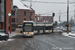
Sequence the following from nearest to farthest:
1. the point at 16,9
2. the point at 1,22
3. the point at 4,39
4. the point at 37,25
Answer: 1. the point at 4,39
2. the point at 37,25
3. the point at 1,22
4. the point at 16,9

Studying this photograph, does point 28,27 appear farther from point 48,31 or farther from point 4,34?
point 48,31

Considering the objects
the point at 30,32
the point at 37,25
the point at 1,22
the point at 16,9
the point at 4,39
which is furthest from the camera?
the point at 16,9

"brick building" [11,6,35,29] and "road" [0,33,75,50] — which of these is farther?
"brick building" [11,6,35,29]

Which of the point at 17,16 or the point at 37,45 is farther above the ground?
the point at 17,16

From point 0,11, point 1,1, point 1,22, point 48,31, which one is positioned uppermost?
point 1,1

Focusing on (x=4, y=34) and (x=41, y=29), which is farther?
(x=41, y=29)

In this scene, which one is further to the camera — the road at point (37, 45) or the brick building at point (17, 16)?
the brick building at point (17, 16)

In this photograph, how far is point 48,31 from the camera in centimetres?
4391

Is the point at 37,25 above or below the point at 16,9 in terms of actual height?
below

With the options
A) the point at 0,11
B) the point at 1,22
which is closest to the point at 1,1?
the point at 0,11

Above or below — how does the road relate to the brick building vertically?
below

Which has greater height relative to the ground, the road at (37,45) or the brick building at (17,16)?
the brick building at (17,16)

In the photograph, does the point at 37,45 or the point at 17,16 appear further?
the point at 17,16

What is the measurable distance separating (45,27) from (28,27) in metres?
15.1
